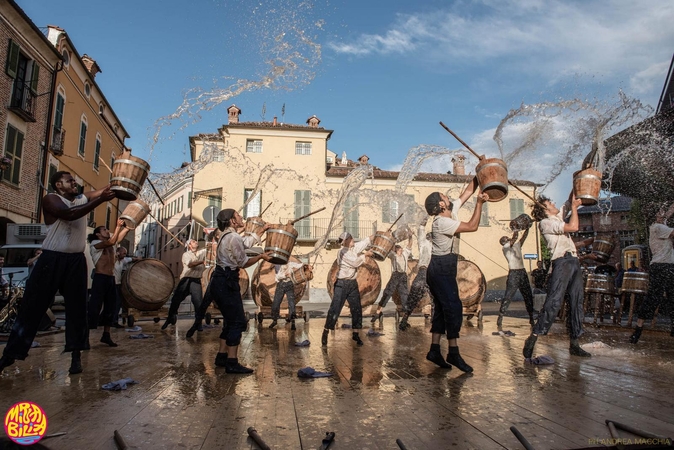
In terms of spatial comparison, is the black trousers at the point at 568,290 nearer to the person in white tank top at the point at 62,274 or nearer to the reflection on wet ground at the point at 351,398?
the reflection on wet ground at the point at 351,398

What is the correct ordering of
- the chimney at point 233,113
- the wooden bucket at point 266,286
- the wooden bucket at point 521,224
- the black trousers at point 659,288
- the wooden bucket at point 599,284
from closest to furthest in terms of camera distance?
the black trousers at point 659,288 → the wooden bucket at point 521,224 → the wooden bucket at point 599,284 → the wooden bucket at point 266,286 → the chimney at point 233,113

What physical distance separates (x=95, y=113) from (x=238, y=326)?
76.1 feet

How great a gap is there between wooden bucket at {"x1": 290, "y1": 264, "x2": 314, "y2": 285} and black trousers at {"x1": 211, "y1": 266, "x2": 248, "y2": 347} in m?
4.17

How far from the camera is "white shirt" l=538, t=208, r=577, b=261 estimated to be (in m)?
5.40

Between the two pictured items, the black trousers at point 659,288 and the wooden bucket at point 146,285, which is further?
the wooden bucket at point 146,285

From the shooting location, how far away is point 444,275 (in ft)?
15.5

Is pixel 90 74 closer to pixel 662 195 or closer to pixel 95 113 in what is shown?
pixel 95 113

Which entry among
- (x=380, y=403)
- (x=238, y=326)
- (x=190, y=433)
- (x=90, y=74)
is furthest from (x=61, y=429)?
(x=90, y=74)

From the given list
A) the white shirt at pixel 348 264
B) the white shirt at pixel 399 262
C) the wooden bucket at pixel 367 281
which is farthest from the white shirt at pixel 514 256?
the white shirt at pixel 348 264

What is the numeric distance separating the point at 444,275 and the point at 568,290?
1.76m

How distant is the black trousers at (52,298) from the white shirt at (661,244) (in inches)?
297

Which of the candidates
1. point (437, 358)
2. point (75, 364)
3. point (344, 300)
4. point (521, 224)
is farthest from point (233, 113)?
point (437, 358)

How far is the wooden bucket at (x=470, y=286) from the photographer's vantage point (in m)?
10.2

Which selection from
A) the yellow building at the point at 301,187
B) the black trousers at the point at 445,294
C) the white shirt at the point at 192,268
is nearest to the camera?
the black trousers at the point at 445,294
